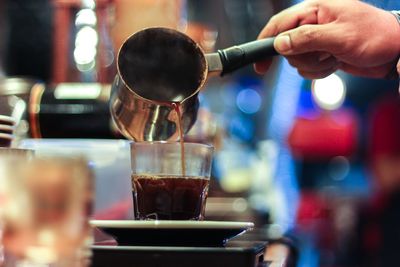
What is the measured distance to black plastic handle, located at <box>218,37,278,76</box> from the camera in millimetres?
1433

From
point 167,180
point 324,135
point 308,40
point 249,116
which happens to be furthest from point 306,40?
point 249,116

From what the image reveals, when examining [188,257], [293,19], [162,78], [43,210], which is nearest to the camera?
[43,210]

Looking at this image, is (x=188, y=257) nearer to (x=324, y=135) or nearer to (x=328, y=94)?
(x=324, y=135)

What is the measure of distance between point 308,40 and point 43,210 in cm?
95

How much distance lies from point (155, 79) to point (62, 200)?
72 cm

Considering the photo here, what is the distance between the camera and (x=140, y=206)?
1.25 metres

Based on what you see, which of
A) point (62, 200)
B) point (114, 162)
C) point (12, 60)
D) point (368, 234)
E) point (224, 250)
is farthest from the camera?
point (368, 234)

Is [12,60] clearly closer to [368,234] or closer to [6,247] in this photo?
[368,234]

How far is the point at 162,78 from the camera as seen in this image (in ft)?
4.46

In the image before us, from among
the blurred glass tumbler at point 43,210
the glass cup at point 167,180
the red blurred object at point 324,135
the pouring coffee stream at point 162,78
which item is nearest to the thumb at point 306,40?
the pouring coffee stream at point 162,78

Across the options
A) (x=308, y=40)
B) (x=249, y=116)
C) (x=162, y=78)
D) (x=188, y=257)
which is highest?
(x=249, y=116)

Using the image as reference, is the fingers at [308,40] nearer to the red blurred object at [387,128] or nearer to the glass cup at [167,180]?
the glass cup at [167,180]

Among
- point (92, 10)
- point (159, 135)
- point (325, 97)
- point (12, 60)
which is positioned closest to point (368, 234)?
point (325, 97)

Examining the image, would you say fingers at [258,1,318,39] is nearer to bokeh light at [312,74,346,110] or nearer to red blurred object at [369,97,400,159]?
red blurred object at [369,97,400,159]
